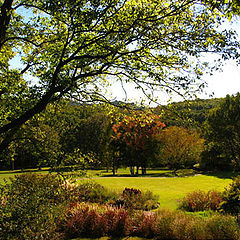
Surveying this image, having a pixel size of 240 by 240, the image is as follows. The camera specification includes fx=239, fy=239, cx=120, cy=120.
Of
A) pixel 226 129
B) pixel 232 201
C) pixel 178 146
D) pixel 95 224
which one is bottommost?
pixel 95 224

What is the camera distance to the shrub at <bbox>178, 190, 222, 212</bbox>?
35.8ft

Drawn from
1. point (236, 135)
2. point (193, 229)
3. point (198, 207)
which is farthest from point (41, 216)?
point (236, 135)

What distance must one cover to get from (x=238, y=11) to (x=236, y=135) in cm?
3087

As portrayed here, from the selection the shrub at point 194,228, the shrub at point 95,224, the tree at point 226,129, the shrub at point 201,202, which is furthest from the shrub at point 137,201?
the tree at point 226,129

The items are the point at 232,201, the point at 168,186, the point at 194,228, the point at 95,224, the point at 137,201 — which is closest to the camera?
the point at 194,228

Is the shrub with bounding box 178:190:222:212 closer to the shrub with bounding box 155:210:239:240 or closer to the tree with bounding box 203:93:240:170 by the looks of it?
the shrub with bounding box 155:210:239:240

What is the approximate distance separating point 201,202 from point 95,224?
5.43m

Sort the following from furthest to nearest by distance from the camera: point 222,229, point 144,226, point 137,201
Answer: point 137,201 < point 144,226 < point 222,229

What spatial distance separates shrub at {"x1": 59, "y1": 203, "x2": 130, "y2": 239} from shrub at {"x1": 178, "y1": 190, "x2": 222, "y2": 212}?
3908 millimetres

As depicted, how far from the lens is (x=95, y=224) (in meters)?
8.34

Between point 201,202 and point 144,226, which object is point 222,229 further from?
point 201,202

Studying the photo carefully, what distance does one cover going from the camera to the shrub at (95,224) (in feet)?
27.0

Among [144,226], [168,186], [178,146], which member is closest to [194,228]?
[144,226]

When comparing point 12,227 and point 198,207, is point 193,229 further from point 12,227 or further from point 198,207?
point 12,227
